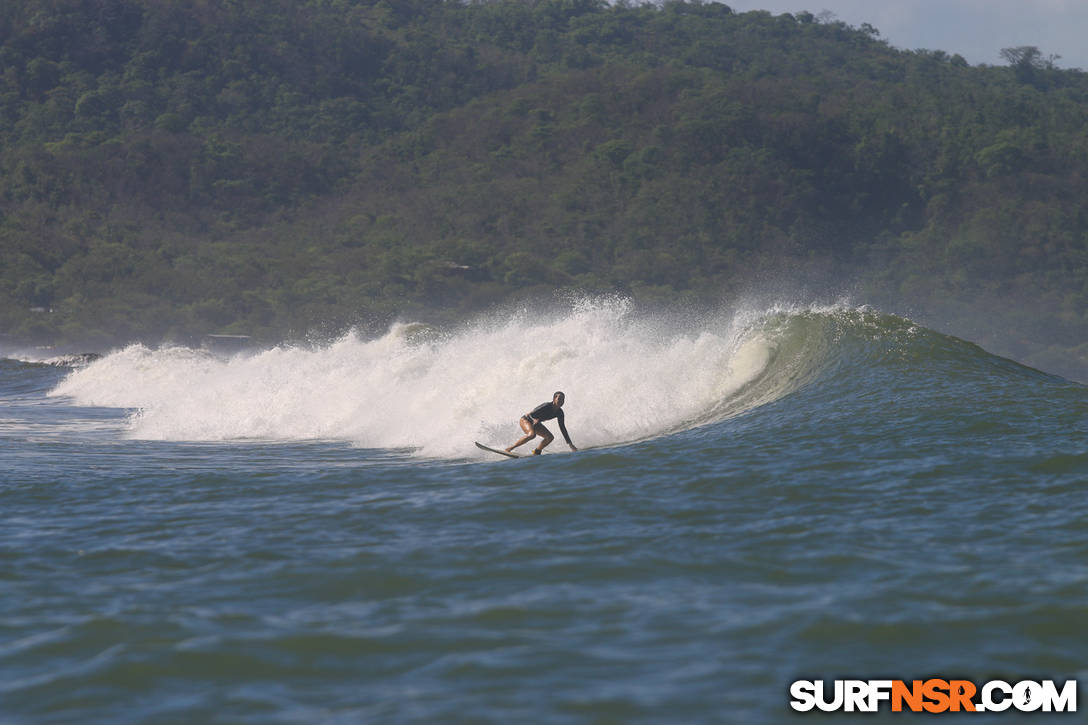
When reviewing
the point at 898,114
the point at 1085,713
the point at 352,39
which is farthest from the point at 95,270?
the point at 1085,713

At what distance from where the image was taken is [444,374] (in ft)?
78.0

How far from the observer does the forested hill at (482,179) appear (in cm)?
9912

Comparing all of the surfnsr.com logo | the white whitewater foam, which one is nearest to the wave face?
the white whitewater foam

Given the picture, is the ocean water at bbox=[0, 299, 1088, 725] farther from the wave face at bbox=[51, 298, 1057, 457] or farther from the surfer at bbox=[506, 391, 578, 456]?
the surfer at bbox=[506, 391, 578, 456]

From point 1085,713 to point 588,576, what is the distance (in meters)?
3.36

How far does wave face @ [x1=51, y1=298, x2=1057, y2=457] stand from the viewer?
701 inches

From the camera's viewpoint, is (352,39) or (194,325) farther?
(352,39)

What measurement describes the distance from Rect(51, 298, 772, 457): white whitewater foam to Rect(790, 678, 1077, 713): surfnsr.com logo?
10.3 metres

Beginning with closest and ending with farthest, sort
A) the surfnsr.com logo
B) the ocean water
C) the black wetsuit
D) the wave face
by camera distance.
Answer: the surfnsr.com logo → the ocean water → the black wetsuit → the wave face

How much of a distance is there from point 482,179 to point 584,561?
116753mm

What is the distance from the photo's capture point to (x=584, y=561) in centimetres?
834

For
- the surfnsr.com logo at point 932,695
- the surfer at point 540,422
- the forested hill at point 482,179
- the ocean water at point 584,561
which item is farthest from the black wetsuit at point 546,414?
the forested hill at point 482,179

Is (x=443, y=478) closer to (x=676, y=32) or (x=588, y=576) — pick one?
(x=588, y=576)

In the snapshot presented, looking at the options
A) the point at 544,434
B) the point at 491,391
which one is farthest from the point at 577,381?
the point at 544,434
